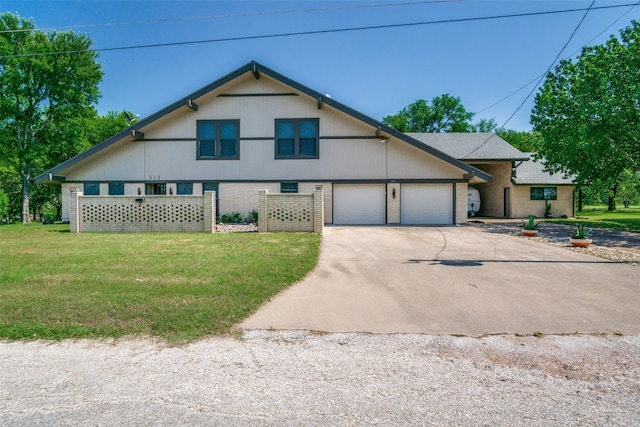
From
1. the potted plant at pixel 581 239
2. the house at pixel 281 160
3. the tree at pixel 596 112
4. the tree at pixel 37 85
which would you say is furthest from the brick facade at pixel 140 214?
the tree at pixel 596 112

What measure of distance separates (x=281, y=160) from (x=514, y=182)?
54.3ft

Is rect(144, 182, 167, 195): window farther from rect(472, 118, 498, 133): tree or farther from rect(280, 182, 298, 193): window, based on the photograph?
rect(472, 118, 498, 133): tree

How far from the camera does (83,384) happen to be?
281cm

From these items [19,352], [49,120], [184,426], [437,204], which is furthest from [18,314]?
[49,120]

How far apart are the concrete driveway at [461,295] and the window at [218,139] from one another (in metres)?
11.7

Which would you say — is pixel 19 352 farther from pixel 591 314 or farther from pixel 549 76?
pixel 549 76

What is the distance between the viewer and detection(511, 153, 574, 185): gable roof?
2363cm

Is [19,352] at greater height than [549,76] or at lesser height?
lesser

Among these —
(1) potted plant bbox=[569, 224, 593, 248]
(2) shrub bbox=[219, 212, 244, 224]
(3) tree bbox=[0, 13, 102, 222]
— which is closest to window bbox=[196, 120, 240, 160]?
(2) shrub bbox=[219, 212, 244, 224]

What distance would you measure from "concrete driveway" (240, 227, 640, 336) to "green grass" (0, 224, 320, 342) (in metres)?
0.55

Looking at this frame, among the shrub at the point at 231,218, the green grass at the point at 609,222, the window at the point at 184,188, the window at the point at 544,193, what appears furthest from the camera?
the window at the point at 544,193

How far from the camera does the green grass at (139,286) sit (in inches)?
154

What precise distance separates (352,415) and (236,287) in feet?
11.1

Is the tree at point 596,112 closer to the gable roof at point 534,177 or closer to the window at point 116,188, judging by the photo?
the gable roof at point 534,177
